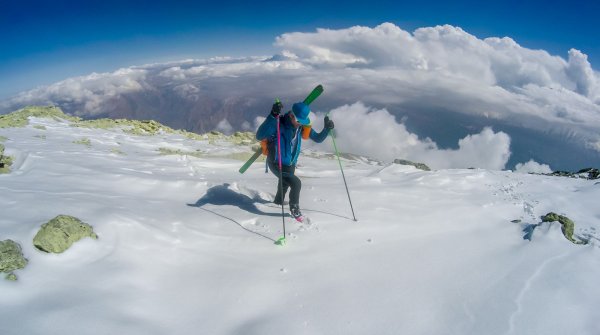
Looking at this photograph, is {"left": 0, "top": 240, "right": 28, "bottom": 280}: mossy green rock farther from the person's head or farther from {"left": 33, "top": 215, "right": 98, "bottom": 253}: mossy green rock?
the person's head

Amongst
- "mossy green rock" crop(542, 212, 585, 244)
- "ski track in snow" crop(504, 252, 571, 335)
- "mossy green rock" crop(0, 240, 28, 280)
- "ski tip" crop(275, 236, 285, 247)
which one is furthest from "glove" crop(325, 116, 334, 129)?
"mossy green rock" crop(0, 240, 28, 280)

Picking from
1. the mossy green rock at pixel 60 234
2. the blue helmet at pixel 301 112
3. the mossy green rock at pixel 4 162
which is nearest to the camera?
the mossy green rock at pixel 60 234

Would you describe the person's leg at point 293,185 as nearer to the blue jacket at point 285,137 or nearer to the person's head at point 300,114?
the blue jacket at point 285,137

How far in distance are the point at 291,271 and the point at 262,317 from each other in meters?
1.11

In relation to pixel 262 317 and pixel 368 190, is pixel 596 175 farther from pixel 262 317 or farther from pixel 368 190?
pixel 262 317

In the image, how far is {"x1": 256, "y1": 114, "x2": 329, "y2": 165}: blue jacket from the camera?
7.01 meters

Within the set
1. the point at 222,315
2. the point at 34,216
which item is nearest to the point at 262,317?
the point at 222,315

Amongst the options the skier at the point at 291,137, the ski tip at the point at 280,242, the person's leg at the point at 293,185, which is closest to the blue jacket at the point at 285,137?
the skier at the point at 291,137

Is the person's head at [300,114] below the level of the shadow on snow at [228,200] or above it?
above

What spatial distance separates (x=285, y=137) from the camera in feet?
23.7

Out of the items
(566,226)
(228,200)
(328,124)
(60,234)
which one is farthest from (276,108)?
(566,226)

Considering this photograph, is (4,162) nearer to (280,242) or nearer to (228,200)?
(228,200)

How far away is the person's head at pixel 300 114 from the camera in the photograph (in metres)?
6.81

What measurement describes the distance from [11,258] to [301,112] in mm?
4994
